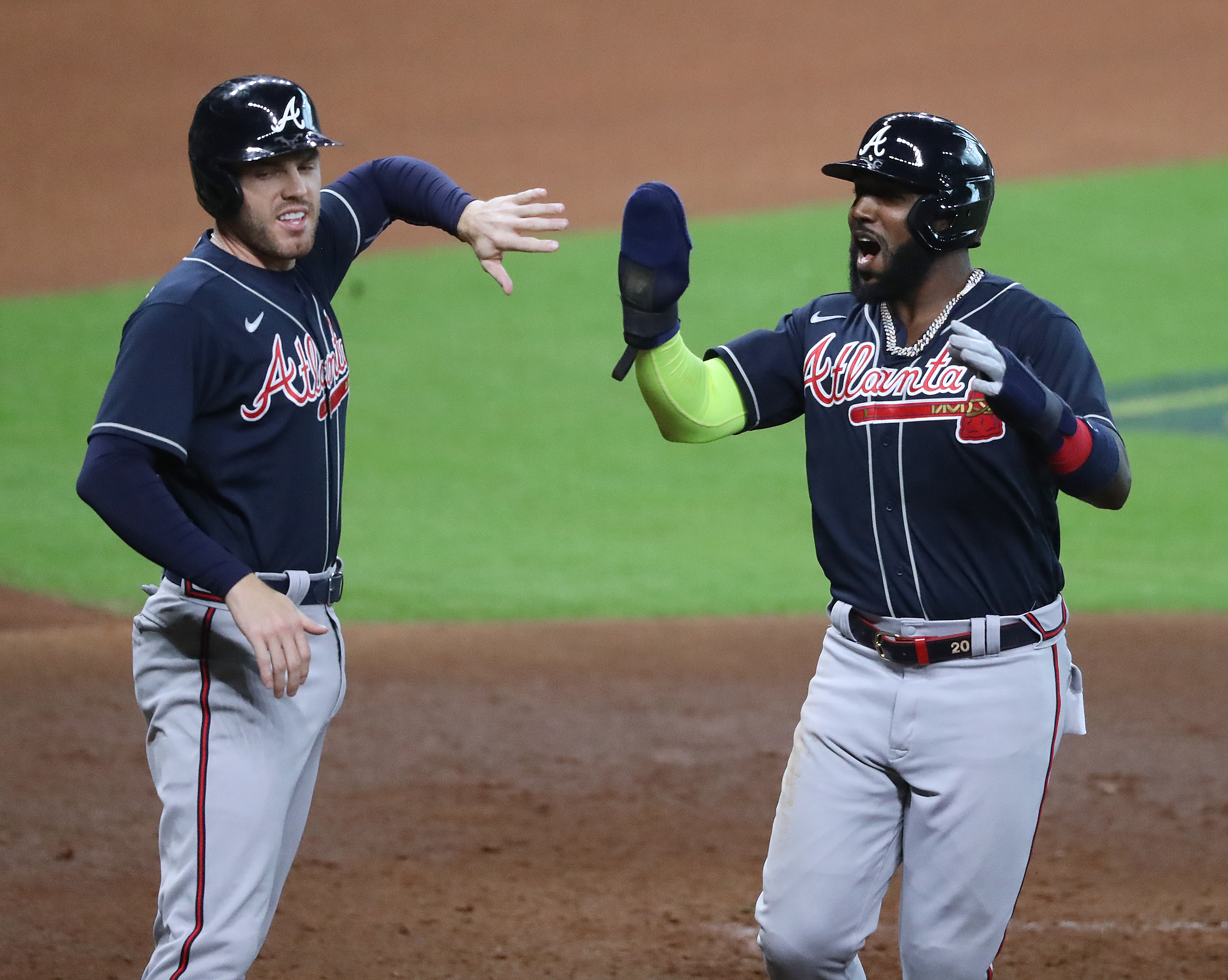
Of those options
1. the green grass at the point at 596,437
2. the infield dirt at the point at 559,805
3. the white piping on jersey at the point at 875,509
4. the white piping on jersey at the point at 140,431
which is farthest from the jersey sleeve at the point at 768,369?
the green grass at the point at 596,437

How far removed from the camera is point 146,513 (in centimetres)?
298

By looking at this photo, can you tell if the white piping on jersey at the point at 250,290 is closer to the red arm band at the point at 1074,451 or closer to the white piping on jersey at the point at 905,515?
the white piping on jersey at the point at 905,515

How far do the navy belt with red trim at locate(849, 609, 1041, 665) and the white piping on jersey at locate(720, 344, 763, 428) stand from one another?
0.59m

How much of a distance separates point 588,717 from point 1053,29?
16.7 m

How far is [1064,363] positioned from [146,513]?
1871 millimetres

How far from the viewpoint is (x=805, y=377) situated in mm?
3562

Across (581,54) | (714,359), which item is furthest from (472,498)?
(581,54)

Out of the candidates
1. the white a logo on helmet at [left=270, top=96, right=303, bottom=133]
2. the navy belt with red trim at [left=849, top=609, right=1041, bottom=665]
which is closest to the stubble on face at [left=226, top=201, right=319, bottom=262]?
the white a logo on helmet at [left=270, top=96, right=303, bottom=133]

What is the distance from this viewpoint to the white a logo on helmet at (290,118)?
3.25m

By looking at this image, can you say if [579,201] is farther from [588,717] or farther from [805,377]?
[805,377]

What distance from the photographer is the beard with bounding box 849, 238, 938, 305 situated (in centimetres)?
343

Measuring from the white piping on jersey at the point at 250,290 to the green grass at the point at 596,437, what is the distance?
17.6 ft

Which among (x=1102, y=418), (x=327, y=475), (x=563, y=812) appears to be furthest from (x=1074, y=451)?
(x=563, y=812)

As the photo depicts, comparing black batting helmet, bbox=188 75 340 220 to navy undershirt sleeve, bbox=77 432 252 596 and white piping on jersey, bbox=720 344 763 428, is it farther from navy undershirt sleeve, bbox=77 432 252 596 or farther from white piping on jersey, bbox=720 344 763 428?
white piping on jersey, bbox=720 344 763 428
